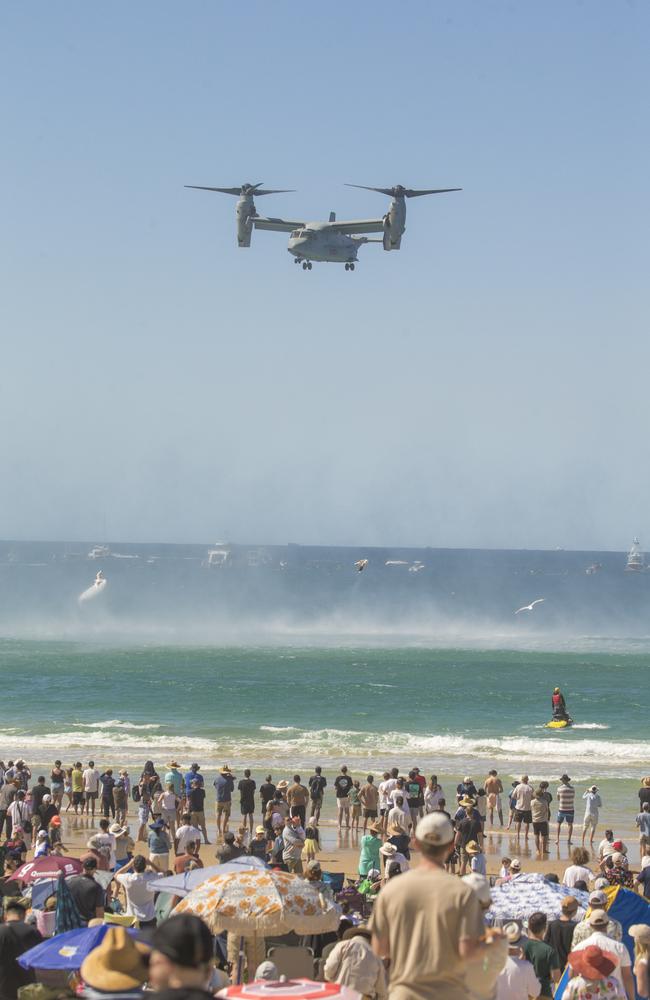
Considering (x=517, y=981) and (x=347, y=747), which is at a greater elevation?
(x=517, y=981)

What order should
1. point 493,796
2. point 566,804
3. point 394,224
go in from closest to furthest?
point 566,804
point 493,796
point 394,224

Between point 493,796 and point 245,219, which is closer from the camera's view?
point 493,796

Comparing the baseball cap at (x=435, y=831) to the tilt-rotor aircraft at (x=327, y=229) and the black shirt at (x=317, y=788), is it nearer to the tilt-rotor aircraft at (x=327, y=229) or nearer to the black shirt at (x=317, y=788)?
the black shirt at (x=317, y=788)

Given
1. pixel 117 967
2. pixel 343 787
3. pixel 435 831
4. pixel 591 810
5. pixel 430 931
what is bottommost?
pixel 591 810

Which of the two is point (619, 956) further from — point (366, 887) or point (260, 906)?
point (366, 887)

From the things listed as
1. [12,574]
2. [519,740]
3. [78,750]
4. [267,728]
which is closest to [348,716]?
[267,728]

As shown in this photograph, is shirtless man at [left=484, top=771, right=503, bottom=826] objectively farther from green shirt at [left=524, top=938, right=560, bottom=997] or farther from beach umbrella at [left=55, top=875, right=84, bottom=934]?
beach umbrella at [left=55, top=875, right=84, bottom=934]

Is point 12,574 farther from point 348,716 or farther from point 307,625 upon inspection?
point 348,716

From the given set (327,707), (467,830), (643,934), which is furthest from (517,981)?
(327,707)

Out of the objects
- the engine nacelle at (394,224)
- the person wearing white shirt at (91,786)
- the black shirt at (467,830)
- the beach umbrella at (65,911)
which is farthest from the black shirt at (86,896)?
A: the engine nacelle at (394,224)
